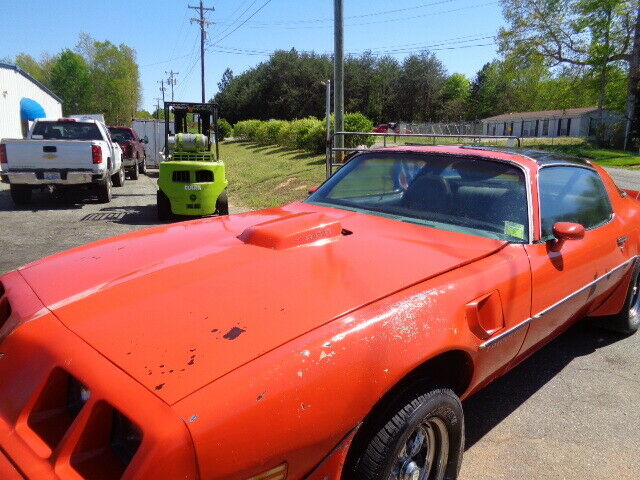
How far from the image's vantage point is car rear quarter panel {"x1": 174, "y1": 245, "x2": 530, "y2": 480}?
137 centimetres

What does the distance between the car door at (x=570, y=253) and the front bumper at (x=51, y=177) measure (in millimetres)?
9659

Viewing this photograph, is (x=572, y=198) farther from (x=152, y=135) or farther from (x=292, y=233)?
(x=152, y=135)

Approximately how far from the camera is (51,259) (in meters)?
2.54

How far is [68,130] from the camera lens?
41.1 ft

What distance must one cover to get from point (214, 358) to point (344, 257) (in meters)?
0.95

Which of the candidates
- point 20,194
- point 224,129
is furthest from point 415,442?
point 224,129

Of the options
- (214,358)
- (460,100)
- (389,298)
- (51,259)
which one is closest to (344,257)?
(389,298)

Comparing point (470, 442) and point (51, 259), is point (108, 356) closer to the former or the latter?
point (51, 259)

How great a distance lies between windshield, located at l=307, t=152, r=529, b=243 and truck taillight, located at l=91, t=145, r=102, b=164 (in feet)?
27.7

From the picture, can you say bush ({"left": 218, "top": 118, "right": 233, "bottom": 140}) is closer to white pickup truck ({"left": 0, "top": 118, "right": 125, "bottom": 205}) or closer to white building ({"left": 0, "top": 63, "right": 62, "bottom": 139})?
white building ({"left": 0, "top": 63, "right": 62, "bottom": 139})

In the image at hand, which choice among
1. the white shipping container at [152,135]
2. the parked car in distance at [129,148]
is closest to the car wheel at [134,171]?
the parked car in distance at [129,148]

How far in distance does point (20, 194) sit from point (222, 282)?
10.6 meters

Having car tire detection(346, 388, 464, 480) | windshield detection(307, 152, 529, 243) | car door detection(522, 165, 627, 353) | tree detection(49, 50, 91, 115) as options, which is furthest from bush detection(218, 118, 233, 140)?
car tire detection(346, 388, 464, 480)

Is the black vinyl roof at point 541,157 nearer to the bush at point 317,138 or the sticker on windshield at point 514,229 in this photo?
the sticker on windshield at point 514,229
